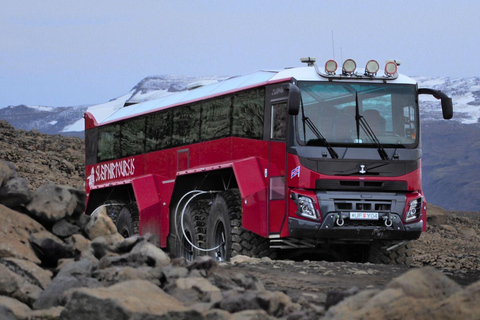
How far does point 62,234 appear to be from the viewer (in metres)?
11.0

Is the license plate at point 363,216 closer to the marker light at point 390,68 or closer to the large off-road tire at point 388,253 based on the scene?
the large off-road tire at point 388,253

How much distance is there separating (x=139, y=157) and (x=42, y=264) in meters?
8.77

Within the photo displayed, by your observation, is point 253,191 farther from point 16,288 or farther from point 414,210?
point 16,288

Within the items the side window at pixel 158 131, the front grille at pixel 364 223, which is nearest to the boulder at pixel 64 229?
the front grille at pixel 364 223

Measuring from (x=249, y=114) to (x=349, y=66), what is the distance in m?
1.83

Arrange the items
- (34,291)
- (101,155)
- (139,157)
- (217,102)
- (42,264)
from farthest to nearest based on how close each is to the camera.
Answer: (101,155)
(139,157)
(217,102)
(42,264)
(34,291)

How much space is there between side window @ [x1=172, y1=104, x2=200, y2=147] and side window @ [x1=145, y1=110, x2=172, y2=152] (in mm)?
271

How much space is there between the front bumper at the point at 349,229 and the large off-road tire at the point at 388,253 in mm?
681

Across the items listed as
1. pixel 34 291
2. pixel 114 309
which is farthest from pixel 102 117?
pixel 114 309

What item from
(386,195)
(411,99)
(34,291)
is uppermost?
(411,99)

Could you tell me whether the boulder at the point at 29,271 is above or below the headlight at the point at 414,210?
below

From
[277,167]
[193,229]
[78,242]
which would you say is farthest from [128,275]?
[193,229]

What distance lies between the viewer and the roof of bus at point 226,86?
13.9 metres

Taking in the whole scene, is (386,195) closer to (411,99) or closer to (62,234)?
(411,99)
